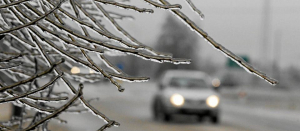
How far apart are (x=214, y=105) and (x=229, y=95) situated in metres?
20.9

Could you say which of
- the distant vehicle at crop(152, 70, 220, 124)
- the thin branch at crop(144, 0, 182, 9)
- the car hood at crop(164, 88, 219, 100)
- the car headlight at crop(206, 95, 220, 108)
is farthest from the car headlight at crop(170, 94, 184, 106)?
the thin branch at crop(144, 0, 182, 9)

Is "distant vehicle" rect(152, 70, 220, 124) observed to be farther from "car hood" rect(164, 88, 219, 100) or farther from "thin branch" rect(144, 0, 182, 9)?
"thin branch" rect(144, 0, 182, 9)

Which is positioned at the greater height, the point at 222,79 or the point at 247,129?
the point at 222,79

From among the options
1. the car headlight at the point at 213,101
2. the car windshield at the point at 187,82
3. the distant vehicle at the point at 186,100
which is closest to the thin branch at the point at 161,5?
the distant vehicle at the point at 186,100

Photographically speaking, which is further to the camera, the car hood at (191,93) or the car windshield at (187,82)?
the car windshield at (187,82)

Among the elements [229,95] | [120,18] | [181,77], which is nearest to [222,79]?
[229,95]

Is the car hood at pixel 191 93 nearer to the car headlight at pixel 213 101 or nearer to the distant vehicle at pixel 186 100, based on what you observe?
the distant vehicle at pixel 186 100

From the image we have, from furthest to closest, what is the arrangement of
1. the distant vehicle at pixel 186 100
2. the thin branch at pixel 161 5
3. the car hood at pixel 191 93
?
the car hood at pixel 191 93 → the distant vehicle at pixel 186 100 → the thin branch at pixel 161 5

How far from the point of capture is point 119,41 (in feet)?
5.65

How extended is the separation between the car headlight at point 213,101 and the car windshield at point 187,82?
79 centimetres

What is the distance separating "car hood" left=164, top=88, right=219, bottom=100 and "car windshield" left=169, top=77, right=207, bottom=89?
417 millimetres

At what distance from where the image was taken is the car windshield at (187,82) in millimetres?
16781

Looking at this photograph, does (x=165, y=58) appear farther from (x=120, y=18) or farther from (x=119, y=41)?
(x=120, y=18)

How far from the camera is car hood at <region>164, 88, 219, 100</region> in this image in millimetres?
15969
